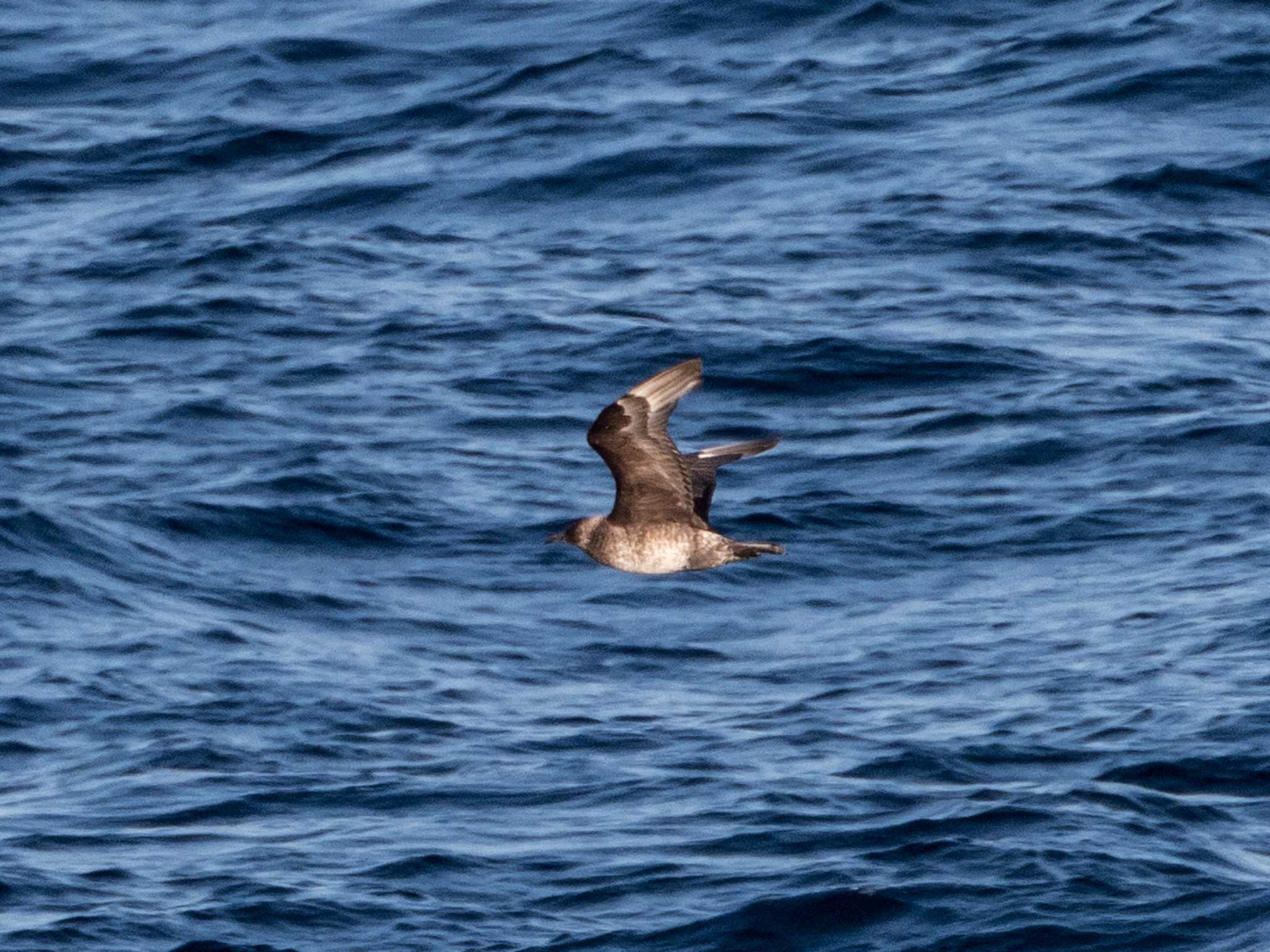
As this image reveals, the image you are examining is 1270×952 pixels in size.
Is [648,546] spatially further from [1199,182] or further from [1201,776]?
[1199,182]

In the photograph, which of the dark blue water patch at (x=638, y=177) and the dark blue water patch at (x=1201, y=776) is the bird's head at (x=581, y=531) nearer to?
the dark blue water patch at (x=1201, y=776)

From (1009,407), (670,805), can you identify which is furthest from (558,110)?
(670,805)

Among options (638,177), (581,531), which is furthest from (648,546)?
(638,177)

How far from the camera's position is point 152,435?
659 inches

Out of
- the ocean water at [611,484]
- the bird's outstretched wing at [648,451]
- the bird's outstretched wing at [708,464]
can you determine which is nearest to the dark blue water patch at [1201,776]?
the ocean water at [611,484]

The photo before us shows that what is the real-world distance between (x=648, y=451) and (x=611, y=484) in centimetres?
580

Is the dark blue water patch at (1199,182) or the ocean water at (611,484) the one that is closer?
the ocean water at (611,484)

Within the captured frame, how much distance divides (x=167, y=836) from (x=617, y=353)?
5.57 meters

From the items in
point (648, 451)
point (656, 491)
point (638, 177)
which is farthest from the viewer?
point (638, 177)

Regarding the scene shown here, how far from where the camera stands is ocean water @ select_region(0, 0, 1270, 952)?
40.4ft

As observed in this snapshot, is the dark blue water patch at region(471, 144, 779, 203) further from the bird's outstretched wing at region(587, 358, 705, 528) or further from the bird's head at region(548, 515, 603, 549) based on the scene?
the bird's outstretched wing at region(587, 358, 705, 528)

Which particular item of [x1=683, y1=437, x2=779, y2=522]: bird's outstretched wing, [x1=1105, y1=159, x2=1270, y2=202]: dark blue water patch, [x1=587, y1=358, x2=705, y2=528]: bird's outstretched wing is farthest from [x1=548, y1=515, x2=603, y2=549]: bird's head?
[x1=1105, y1=159, x2=1270, y2=202]: dark blue water patch

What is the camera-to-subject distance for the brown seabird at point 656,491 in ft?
31.5

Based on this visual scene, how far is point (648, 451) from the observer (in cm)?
984
